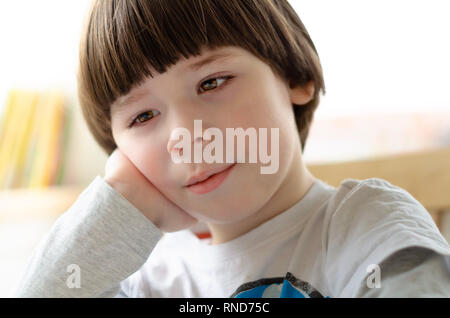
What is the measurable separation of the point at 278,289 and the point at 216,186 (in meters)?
0.15

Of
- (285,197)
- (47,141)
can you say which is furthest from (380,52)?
(47,141)

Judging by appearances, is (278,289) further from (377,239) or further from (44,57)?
(44,57)

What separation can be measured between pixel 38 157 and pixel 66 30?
33 centimetres

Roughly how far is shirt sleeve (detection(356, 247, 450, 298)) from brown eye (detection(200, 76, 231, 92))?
0.87ft

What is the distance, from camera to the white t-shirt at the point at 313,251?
0.45 meters

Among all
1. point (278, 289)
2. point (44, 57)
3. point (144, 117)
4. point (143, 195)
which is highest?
point (44, 57)

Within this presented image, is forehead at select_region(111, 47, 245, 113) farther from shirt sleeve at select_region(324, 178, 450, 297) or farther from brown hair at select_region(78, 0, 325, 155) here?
shirt sleeve at select_region(324, 178, 450, 297)

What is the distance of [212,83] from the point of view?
1.81 feet

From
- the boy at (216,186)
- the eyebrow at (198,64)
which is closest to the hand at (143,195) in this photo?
the boy at (216,186)

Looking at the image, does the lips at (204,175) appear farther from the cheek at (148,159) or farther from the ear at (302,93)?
the ear at (302,93)

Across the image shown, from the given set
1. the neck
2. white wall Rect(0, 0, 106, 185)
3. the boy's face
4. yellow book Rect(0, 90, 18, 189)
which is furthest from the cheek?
yellow book Rect(0, 90, 18, 189)

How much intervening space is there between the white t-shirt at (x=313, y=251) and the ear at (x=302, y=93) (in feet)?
0.39

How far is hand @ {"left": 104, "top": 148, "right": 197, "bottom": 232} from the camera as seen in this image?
63 cm
